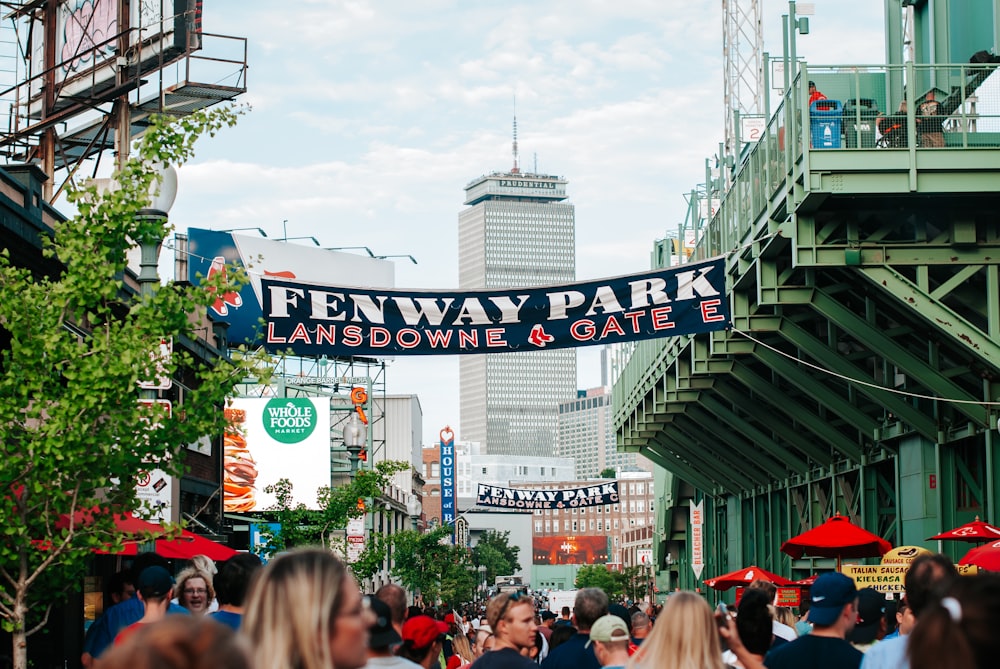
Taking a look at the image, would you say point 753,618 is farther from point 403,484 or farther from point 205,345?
point 403,484

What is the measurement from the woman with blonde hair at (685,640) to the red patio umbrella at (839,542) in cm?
1466

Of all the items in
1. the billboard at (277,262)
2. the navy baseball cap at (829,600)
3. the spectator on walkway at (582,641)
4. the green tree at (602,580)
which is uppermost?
the billboard at (277,262)

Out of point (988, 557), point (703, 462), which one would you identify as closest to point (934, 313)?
point (988, 557)

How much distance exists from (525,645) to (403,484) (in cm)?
9943

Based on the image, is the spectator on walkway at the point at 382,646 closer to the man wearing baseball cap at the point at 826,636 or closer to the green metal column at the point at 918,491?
the man wearing baseball cap at the point at 826,636

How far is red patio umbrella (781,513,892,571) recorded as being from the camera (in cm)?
2019

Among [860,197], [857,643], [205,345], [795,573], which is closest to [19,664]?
[857,643]

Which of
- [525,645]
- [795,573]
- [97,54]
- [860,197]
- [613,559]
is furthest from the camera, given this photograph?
[613,559]

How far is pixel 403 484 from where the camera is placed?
10675 centimetres

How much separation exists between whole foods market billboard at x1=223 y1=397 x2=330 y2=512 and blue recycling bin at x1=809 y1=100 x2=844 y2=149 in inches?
1046

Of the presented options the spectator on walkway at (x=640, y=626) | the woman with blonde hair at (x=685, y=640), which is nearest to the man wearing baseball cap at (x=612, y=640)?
the woman with blonde hair at (x=685, y=640)

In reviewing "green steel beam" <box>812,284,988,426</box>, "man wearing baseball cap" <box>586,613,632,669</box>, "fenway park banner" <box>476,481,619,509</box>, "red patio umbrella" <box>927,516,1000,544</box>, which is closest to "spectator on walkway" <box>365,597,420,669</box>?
"man wearing baseball cap" <box>586,613,632,669</box>

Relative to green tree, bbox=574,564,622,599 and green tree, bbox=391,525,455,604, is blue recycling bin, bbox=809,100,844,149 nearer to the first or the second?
green tree, bbox=391,525,455,604

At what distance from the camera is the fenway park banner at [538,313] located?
21531 mm
